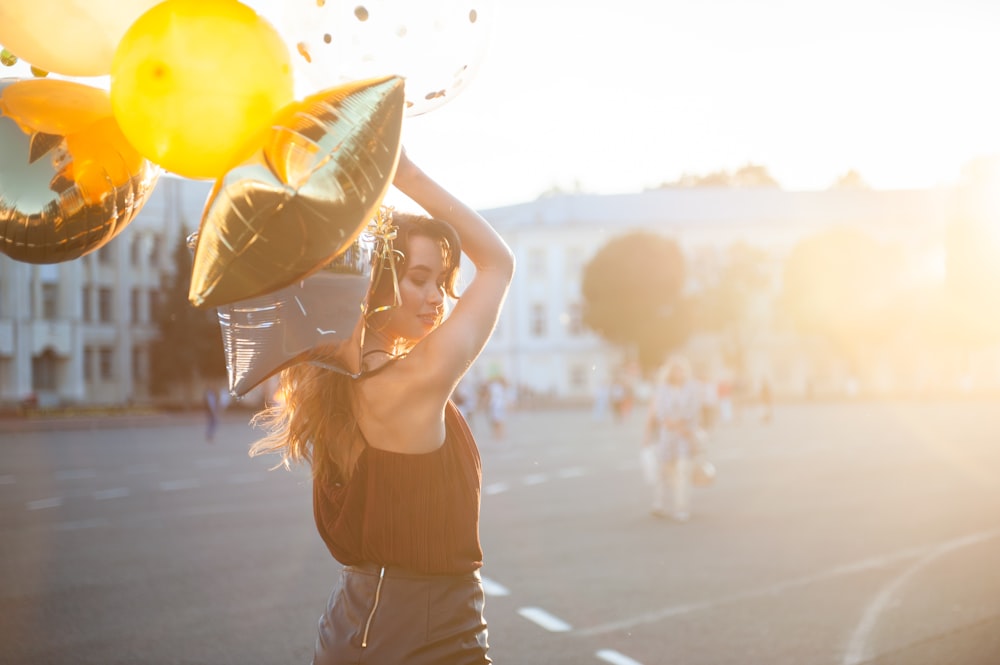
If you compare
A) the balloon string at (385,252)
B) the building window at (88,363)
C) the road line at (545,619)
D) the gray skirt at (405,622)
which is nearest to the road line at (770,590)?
the road line at (545,619)

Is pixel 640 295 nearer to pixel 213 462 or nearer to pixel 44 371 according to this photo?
pixel 44 371

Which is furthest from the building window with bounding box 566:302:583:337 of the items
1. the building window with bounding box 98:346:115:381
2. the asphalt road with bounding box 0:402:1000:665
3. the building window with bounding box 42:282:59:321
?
the asphalt road with bounding box 0:402:1000:665

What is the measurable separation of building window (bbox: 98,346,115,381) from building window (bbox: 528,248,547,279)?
28231mm

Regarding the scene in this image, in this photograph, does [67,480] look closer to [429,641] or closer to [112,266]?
[429,641]

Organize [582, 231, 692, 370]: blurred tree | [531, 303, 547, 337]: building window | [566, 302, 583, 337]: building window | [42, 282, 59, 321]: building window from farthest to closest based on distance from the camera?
[531, 303, 547, 337]: building window, [566, 302, 583, 337]: building window, [582, 231, 692, 370]: blurred tree, [42, 282, 59, 321]: building window

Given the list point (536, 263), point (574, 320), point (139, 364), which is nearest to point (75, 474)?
point (139, 364)

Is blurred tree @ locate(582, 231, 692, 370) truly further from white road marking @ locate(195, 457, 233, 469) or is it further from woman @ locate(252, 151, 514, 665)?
woman @ locate(252, 151, 514, 665)

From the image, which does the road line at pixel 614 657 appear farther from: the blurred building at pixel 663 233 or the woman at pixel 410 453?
the blurred building at pixel 663 233

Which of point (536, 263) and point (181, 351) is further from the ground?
point (536, 263)

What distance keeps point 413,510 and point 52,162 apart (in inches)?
51.2

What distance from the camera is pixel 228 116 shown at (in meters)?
2.14

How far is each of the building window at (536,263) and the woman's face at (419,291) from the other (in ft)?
215

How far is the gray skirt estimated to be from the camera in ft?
7.55

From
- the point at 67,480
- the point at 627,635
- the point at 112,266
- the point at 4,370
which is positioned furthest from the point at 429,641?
the point at 112,266
